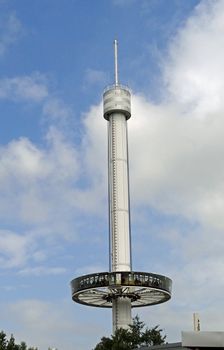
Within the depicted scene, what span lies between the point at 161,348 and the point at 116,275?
8371 cm

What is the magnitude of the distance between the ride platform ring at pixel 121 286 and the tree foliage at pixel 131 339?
30.4 feet

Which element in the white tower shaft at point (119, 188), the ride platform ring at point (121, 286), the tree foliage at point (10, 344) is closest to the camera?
the tree foliage at point (10, 344)

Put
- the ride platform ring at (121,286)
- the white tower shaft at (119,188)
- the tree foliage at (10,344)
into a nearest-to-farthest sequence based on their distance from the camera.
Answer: the tree foliage at (10,344), the ride platform ring at (121,286), the white tower shaft at (119,188)

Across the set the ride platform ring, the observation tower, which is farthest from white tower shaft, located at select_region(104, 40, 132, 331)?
the ride platform ring

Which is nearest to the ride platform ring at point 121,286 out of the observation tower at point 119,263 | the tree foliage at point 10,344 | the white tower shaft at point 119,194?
the observation tower at point 119,263

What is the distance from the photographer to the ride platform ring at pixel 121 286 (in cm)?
10462

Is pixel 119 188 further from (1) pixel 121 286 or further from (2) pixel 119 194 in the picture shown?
(1) pixel 121 286

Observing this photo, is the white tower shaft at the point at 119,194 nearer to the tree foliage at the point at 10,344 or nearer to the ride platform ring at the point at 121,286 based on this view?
the ride platform ring at the point at 121,286

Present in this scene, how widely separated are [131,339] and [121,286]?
45.8 feet

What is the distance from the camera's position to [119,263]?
362ft

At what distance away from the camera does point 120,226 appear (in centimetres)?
11300

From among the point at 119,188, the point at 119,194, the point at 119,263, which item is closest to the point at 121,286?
the point at 119,263

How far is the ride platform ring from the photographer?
343 feet

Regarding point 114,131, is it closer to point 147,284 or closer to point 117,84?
point 117,84
